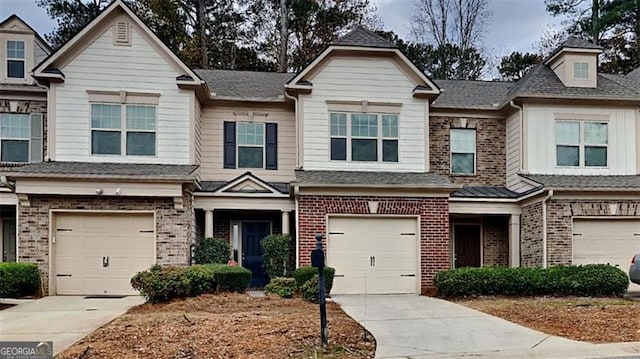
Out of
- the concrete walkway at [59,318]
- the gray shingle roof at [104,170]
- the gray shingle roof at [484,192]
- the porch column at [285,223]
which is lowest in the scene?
the concrete walkway at [59,318]

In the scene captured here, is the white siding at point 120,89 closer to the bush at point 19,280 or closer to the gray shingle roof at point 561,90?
the bush at point 19,280

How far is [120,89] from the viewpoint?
18062mm

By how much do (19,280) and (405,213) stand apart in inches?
386

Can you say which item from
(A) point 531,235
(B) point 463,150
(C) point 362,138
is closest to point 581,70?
(B) point 463,150

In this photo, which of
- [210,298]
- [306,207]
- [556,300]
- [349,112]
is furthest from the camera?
[349,112]

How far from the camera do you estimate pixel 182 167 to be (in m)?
17.8

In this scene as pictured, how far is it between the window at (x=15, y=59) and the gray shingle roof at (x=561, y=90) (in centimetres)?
1459

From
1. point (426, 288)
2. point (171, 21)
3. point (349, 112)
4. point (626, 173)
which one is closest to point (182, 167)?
point (349, 112)

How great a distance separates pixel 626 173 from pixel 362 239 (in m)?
8.52

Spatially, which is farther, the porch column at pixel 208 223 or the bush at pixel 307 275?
the porch column at pixel 208 223

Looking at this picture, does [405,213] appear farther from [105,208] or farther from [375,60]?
[105,208]

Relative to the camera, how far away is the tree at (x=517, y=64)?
35594 millimetres

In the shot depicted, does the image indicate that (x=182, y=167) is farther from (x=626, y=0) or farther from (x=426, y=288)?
(x=626, y=0)

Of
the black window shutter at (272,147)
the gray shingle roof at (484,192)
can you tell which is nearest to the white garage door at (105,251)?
the black window shutter at (272,147)
